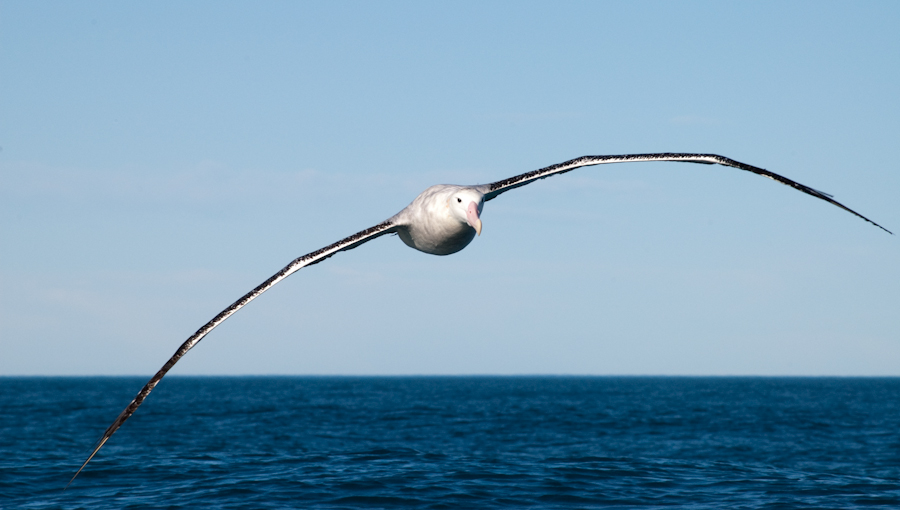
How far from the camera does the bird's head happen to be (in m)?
12.0

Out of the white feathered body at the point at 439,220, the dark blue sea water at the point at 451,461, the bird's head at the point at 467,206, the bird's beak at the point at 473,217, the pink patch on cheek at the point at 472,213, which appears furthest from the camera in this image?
the dark blue sea water at the point at 451,461

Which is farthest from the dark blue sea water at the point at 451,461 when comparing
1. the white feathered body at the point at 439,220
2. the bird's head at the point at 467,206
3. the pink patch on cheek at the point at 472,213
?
the pink patch on cheek at the point at 472,213

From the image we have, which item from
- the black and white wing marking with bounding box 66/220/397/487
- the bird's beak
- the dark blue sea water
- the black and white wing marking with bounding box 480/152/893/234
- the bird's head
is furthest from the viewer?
the dark blue sea water

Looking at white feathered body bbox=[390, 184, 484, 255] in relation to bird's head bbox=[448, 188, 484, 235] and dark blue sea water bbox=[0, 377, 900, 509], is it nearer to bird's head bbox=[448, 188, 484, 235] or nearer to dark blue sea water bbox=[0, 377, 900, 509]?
bird's head bbox=[448, 188, 484, 235]

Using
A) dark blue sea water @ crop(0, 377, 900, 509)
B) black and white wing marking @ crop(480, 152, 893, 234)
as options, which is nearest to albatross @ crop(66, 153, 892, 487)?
black and white wing marking @ crop(480, 152, 893, 234)

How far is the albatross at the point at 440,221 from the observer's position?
1173cm

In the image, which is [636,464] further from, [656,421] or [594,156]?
[656,421]

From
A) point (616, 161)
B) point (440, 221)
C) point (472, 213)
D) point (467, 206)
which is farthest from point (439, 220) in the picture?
point (616, 161)

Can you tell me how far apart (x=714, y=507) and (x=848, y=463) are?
63.2 ft

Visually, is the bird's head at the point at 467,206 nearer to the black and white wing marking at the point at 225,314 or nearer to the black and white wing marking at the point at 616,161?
the black and white wing marking at the point at 616,161

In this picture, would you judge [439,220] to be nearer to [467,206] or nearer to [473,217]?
[467,206]

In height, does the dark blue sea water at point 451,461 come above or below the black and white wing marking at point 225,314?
below

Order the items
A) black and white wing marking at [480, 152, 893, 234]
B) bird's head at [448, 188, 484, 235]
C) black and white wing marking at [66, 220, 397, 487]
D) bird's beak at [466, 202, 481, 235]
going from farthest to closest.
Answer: black and white wing marking at [480, 152, 893, 234], bird's head at [448, 188, 484, 235], bird's beak at [466, 202, 481, 235], black and white wing marking at [66, 220, 397, 487]

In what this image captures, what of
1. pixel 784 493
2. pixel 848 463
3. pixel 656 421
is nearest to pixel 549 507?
pixel 784 493
